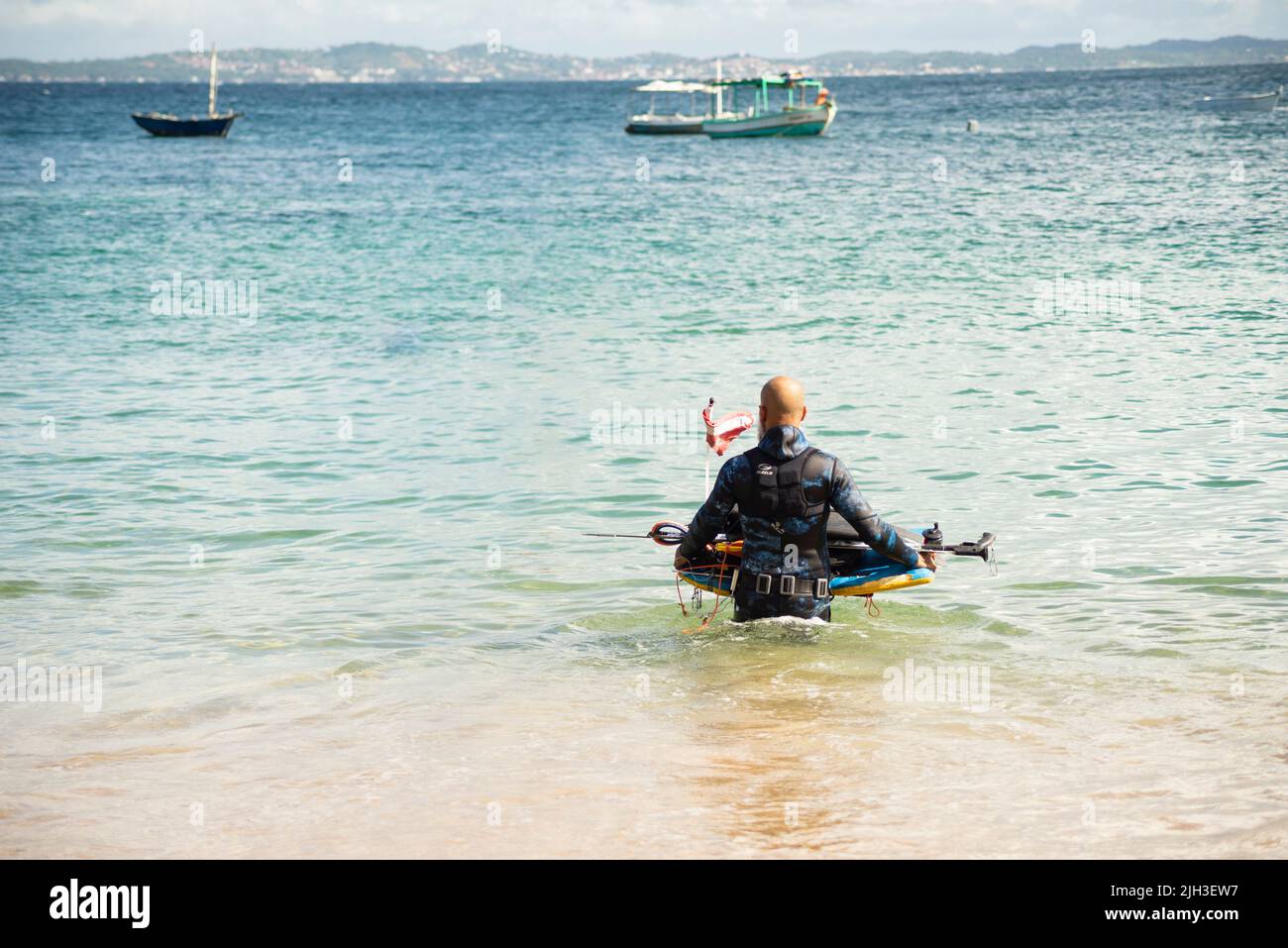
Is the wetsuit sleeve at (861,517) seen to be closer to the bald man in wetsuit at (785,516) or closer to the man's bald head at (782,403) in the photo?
the bald man in wetsuit at (785,516)

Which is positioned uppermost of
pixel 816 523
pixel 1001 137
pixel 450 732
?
pixel 1001 137

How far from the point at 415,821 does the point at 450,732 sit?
115 centimetres

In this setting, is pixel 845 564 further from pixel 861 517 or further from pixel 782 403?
pixel 782 403

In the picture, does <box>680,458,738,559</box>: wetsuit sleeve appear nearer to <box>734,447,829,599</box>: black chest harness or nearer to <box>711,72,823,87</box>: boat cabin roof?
<box>734,447,829,599</box>: black chest harness

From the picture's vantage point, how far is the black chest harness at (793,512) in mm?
6707

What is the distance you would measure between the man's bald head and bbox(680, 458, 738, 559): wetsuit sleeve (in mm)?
341

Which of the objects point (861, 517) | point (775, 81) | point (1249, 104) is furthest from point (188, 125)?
point (861, 517)

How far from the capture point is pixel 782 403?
661cm

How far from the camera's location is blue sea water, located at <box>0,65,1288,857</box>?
17.9 ft

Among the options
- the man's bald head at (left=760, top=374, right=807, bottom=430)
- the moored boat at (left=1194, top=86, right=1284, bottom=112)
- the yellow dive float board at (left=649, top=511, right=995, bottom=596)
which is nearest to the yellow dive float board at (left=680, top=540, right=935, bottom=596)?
the yellow dive float board at (left=649, top=511, right=995, bottom=596)

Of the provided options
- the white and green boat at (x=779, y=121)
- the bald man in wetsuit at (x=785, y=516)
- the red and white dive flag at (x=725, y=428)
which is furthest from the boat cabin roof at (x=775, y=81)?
the bald man in wetsuit at (x=785, y=516)

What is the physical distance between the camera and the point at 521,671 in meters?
7.42

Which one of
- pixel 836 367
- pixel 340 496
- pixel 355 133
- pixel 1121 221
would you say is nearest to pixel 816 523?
pixel 340 496

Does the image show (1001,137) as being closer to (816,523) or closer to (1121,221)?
(1121,221)
